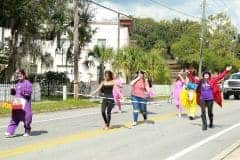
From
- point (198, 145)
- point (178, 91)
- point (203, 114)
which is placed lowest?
point (198, 145)

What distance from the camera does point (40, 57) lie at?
4100 cm

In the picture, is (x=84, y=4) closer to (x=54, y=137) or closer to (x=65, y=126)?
(x=65, y=126)

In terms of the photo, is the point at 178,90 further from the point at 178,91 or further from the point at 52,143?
the point at 52,143

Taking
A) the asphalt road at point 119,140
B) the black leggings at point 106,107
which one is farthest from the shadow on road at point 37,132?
the black leggings at point 106,107

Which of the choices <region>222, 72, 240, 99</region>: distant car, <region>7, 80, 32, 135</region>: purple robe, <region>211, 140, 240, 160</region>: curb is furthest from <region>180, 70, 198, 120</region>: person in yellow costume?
<region>222, 72, 240, 99</region>: distant car

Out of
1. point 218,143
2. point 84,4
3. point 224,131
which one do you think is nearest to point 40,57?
point 84,4

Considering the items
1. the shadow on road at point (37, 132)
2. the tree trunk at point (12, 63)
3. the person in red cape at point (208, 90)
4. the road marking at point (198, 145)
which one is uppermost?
the tree trunk at point (12, 63)

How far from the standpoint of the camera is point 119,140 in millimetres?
15609

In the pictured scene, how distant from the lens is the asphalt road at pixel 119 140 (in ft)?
42.2

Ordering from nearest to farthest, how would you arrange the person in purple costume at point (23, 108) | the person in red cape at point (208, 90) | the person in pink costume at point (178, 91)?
the person in purple costume at point (23, 108)
the person in red cape at point (208, 90)
the person in pink costume at point (178, 91)

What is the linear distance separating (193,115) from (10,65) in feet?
52.6

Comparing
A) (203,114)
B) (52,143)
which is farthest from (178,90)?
(52,143)

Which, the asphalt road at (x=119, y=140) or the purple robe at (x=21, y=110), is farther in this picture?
the purple robe at (x=21, y=110)

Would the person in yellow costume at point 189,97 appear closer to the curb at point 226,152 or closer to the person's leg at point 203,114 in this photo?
the person's leg at point 203,114
